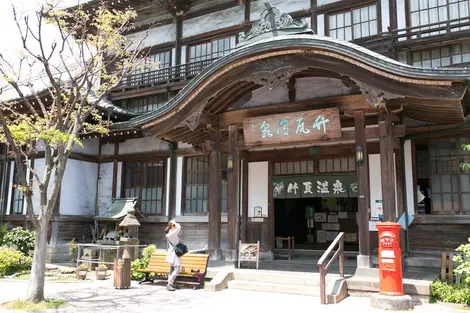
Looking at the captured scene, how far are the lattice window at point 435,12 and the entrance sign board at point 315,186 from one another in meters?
5.05

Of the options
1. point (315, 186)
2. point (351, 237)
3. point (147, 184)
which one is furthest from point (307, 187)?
point (147, 184)

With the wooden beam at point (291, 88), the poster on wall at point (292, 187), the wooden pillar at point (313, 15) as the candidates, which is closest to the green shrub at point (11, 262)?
the poster on wall at point (292, 187)

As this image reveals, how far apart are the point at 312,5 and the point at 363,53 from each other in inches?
241

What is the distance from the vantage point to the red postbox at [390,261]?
8.49 metres

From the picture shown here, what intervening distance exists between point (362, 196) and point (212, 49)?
941cm

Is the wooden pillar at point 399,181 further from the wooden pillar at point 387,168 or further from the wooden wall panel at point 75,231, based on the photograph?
the wooden wall panel at point 75,231

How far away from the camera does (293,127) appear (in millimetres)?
11258

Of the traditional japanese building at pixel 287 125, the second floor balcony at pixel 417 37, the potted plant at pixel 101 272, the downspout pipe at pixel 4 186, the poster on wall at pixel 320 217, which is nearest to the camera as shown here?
the traditional japanese building at pixel 287 125

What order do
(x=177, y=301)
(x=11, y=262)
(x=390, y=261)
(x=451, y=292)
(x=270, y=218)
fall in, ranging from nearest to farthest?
1. (x=390, y=261)
2. (x=451, y=292)
3. (x=177, y=301)
4. (x=11, y=262)
5. (x=270, y=218)

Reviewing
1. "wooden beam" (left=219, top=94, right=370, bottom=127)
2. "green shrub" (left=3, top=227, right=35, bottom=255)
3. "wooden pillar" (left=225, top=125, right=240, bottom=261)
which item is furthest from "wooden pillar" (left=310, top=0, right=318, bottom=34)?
"green shrub" (left=3, top=227, right=35, bottom=255)

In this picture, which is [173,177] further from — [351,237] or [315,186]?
[351,237]

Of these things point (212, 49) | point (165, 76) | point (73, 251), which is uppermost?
point (212, 49)

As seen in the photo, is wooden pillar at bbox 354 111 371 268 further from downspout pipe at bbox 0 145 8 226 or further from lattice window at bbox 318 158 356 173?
downspout pipe at bbox 0 145 8 226

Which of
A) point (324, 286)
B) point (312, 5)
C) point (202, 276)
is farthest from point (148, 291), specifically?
point (312, 5)
